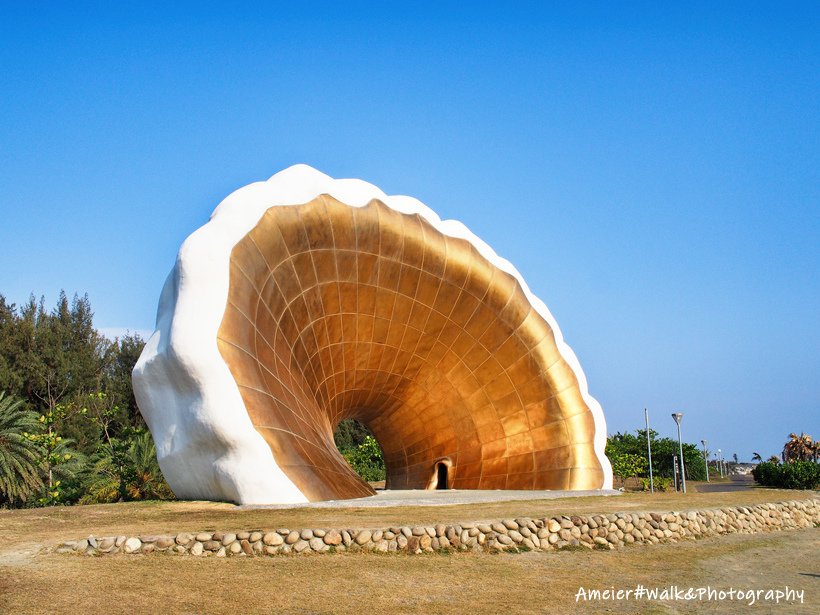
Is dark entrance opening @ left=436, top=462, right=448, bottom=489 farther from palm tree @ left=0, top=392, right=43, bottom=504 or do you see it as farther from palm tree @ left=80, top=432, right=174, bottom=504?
palm tree @ left=0, top=392, right=43, bottom=504

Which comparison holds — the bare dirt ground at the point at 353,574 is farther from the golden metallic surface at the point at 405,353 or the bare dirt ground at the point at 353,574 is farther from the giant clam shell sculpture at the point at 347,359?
the golden metallic surface at the point at 405,353

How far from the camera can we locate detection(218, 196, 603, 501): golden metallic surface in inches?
597

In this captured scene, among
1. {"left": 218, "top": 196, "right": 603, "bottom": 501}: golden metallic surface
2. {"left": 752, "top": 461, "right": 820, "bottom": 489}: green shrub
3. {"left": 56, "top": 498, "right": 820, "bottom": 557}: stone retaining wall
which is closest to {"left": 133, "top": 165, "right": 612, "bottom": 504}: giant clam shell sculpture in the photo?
{"left": 218, "top": 196, "right": 603, "bottom": 501}: golden metallic surface

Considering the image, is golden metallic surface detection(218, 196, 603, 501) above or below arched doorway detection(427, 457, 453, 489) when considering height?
above

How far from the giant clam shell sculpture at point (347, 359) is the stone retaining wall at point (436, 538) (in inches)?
133

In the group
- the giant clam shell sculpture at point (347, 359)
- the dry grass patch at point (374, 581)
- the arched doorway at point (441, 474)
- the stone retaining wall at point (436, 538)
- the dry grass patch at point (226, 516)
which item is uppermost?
the giant clam shell sculpture at point (347, 359)

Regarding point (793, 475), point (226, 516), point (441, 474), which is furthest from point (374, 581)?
point (793, 475)

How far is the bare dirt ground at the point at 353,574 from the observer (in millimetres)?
6832

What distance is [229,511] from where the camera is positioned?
1177 centimetres

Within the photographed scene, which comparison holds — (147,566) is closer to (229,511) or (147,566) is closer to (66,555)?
(66,555)

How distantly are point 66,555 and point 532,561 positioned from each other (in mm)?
5579

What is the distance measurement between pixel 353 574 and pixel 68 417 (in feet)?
95.0

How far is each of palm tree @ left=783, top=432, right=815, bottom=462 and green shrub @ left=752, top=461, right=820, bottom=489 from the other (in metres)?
41.3

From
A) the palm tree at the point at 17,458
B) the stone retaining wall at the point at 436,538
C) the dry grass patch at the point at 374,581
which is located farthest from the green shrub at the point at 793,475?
the palm tree at the point at 17,458
